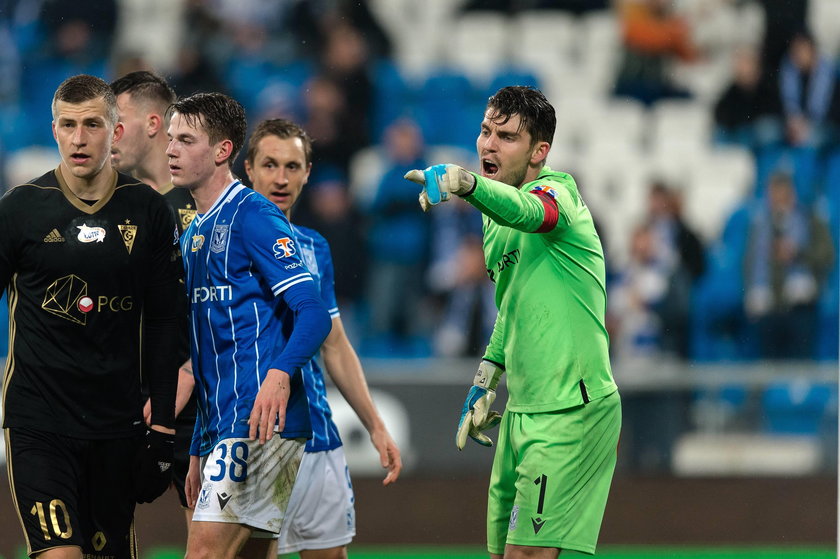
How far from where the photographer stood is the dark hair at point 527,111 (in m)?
4.32

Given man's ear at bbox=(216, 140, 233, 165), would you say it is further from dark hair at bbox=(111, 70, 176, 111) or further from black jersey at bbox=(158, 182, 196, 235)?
dark hair at bbox=(111, 70, 176, 111)

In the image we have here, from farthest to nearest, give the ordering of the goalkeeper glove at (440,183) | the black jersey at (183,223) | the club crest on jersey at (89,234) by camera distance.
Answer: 1. the black jersey at (183,223)
2. the club crest on jersey at (89,234)
3. the goalkeeper glove at (440,183)

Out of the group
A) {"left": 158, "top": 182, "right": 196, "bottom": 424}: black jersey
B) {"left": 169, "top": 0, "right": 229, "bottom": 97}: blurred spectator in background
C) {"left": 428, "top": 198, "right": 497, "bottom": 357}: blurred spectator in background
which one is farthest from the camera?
{"left": 169, "top": 0, "right": 229, "bottom": 97}: blurred spectator in background

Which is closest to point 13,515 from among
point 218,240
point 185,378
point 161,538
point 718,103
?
point 161,538

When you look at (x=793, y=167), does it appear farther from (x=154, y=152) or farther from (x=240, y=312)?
(x=240, y=312)

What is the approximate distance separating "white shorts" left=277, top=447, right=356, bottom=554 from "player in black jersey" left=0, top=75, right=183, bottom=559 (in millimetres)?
865

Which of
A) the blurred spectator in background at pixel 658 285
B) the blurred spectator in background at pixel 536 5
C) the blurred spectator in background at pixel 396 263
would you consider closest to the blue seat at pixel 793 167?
the blurred spectator in background at pixel 658 285

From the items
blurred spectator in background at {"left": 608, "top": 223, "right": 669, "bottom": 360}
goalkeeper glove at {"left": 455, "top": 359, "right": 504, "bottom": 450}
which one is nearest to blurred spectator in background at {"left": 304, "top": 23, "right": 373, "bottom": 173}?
blurred spectator in background at {"left": 608, "top": 223, "right": 669, "bottom": 360}

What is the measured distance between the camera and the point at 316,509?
5117mm

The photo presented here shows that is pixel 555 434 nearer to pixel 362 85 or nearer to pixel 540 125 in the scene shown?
pixel 540 125

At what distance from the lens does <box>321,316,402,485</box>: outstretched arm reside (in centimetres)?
518

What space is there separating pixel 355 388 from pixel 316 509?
0.52 m

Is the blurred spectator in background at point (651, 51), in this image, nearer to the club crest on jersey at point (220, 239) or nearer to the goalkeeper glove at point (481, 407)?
the goalkeeper glove at point (481, 407)

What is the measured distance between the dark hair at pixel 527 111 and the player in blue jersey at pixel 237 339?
33.4 inches
